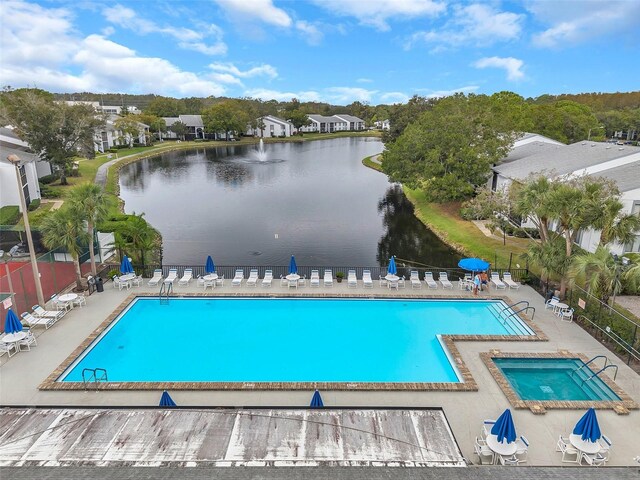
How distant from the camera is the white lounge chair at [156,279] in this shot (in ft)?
71.2

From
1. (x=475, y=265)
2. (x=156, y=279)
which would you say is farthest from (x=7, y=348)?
(x=475, y=265)

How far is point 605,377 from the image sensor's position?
46.1 feet

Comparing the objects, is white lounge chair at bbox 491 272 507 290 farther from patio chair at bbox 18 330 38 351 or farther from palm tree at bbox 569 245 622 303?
patio chair at bbox 18 330 38 351

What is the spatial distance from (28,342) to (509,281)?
2190 centimetres

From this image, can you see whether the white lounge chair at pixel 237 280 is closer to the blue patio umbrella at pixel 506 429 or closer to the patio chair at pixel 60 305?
the patio chair at pixel 60 305

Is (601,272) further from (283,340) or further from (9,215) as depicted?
(9,215)

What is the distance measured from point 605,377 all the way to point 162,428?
14148mm

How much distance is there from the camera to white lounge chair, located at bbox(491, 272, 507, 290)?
21.7 metres

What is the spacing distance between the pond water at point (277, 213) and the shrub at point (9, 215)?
10287mm

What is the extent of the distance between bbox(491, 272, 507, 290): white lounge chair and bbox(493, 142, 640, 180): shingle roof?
12086 millimetres

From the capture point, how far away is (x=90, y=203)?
19.6m

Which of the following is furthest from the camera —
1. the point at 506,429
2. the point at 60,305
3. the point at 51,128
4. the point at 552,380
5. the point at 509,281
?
the point at 51,128

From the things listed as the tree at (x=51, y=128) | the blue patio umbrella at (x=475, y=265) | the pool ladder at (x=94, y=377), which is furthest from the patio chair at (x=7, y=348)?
the tree at (x=51, y=128)

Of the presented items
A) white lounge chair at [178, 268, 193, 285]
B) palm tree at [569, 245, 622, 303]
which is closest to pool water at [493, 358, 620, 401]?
palm tree at [569, 245, 622, 303]
